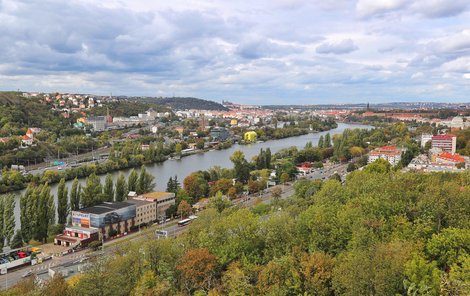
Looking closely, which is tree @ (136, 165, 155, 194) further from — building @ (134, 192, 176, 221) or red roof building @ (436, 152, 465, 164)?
red roof building @ (436, 152, 465, 164)

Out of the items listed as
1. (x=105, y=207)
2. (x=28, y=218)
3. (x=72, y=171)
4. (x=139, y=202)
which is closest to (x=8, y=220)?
(x=28, y=218)

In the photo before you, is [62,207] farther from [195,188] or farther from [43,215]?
Result: [195,188]

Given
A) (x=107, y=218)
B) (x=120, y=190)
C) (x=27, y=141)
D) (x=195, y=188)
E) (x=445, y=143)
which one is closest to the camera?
(x=107, y=218)

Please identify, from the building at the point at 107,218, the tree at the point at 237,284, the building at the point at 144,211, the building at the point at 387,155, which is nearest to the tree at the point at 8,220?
the building at the point at 107,218

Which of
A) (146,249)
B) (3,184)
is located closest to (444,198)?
(146,249)

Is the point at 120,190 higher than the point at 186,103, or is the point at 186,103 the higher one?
the point at 186,103

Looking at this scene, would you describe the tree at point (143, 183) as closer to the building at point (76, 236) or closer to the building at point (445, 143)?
the building at point (76, 236)

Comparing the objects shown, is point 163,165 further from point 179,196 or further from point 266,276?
point 266,276

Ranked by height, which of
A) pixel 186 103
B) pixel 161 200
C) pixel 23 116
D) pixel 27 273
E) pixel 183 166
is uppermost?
pixel 186 103
